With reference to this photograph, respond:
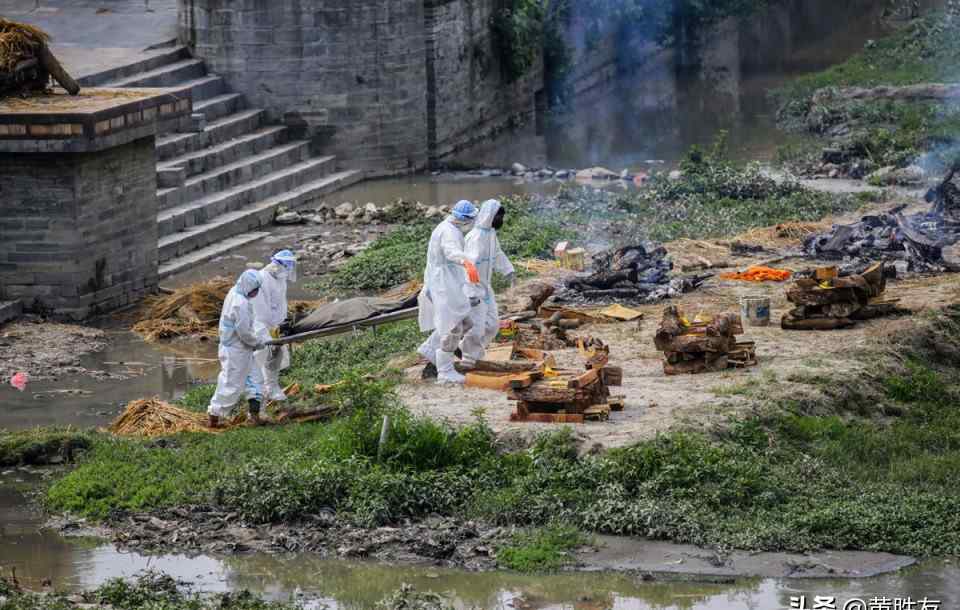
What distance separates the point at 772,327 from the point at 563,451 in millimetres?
4092

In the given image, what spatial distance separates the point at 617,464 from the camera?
1305 cm

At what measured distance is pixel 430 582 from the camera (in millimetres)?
11844

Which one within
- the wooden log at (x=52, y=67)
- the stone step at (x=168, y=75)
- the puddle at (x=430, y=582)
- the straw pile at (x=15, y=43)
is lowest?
the puddle at (x=430, y=582)

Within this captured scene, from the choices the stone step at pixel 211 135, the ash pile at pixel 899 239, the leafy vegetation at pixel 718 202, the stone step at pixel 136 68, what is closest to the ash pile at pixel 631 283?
the ash pile at pixel 899 239

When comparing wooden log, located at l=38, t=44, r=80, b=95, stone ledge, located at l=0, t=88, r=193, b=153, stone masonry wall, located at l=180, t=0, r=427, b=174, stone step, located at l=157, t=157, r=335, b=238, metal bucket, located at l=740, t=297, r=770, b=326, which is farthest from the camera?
stone masonry wall, located at l=180, t=0, r=427, b=174

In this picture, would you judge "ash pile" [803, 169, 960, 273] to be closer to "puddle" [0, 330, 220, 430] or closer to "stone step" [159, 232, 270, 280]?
"puddle" [0, 330, 220, 430]

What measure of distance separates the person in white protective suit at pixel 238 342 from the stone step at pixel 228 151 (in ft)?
29.1

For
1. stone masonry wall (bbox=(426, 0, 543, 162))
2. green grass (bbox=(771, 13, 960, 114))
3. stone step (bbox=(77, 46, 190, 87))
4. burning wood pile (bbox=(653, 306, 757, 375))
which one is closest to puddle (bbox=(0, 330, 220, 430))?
burning wood pile (bbox=(653, 306, 757, 375))

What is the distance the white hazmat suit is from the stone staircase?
5.90 metres

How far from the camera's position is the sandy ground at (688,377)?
1398cm

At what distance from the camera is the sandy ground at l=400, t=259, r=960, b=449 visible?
13984mm

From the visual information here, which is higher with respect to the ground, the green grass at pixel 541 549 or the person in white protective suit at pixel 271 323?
the person in white protective suit at pixel 271 323

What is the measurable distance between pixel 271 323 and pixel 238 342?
15.5 inches

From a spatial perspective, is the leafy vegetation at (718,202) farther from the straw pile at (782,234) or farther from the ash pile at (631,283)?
the ash pile at (631,283)
